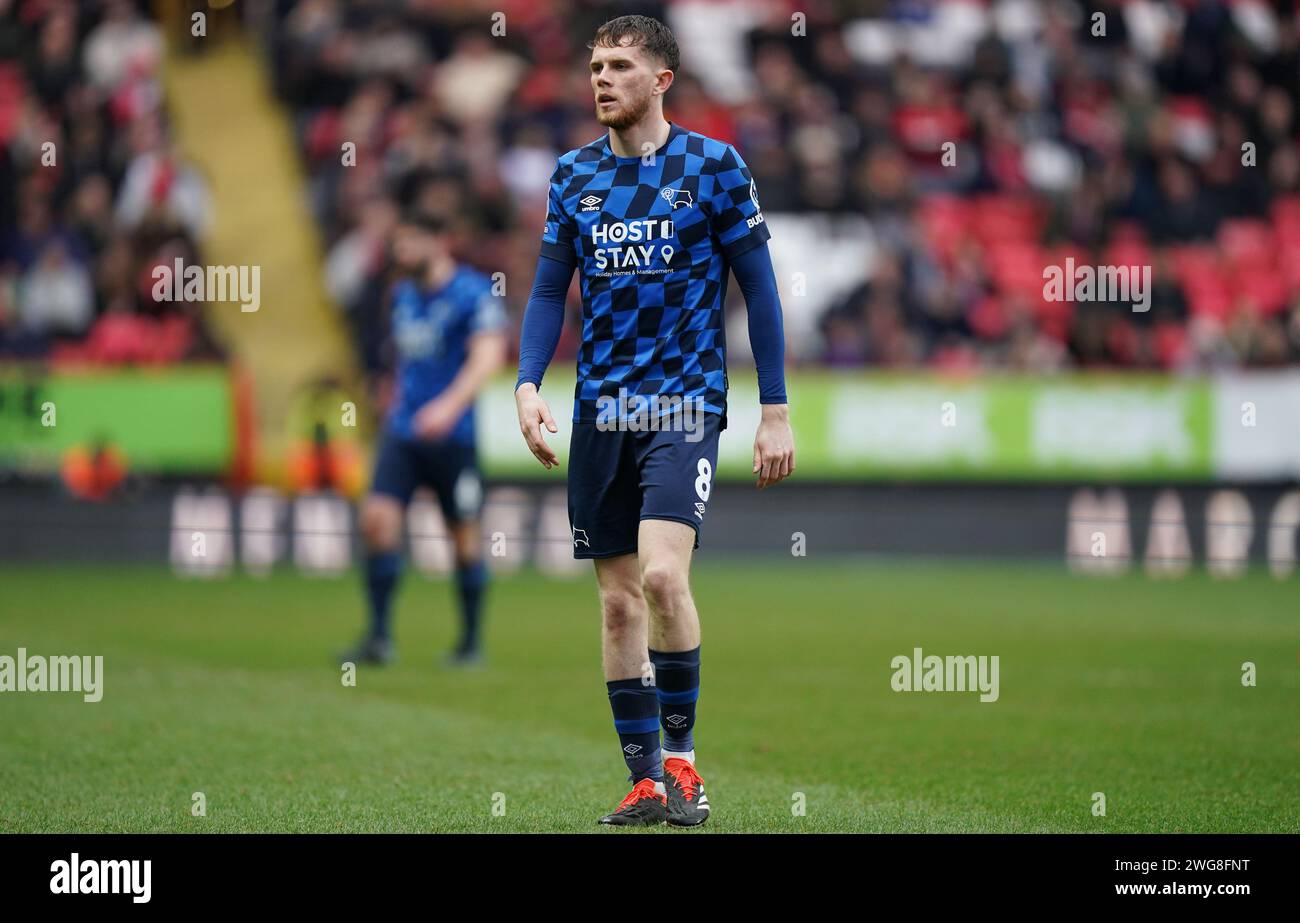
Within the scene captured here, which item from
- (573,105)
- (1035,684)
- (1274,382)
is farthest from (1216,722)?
(573,105)

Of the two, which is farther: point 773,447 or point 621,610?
point 621,610

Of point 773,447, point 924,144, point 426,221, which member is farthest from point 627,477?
point 924,144

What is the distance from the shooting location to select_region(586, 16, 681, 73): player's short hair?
6.09m

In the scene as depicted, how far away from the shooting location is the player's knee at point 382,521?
35.9 ft

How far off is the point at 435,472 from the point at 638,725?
195 inches

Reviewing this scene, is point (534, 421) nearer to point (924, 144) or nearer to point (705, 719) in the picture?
point (705, 719)

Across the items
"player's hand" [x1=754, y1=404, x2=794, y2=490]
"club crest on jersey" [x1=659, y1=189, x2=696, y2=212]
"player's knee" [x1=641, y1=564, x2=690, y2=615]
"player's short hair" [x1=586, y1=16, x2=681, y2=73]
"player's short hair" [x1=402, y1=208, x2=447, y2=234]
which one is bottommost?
"player's knee" [x1=641, y1=564, x2=690, y2=615]

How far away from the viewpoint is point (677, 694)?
6.16 metres

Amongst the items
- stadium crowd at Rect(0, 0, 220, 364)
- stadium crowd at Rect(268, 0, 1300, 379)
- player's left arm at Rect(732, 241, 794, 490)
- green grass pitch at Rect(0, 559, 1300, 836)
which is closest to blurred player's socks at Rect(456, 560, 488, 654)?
green grass pitch at Rect(0, 559, 1300, 836)

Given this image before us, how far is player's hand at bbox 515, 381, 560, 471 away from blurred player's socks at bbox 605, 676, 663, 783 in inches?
31.8

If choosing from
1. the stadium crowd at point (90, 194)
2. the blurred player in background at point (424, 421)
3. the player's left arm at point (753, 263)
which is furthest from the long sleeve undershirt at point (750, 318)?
the stadium crowd at point (90, 194)

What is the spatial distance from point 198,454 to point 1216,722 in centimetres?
1162

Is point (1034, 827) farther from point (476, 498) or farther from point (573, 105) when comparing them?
point (573, 105)

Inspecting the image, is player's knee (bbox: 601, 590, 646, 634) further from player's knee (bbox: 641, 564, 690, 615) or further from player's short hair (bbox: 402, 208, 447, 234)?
player's short hair (bbox: 402, 208, 447, 234)
